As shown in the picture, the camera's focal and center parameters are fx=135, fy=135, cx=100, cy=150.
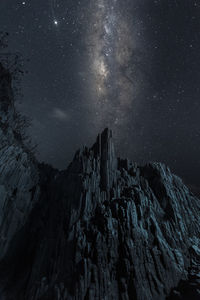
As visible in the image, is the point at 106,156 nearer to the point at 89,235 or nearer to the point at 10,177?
the point at 89,235

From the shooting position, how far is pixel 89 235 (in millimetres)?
21578

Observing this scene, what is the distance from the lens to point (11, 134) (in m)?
27.0

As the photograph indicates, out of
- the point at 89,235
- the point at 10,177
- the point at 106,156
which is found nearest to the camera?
the point at 89,235

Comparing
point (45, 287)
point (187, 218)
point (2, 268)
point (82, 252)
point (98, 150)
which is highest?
point (98, 150)

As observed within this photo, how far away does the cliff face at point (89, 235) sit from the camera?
59.3 ft

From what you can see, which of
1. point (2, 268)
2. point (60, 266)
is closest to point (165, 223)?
point (60, 266)

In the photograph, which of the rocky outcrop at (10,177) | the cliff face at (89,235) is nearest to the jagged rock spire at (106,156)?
the cliff face at (89,235)

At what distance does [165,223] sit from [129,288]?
15735mm

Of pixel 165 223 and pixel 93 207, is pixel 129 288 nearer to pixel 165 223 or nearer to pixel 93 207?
pixel 93 207

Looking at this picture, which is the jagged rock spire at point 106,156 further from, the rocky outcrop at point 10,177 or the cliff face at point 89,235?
the rocky outcrop at point 10,177

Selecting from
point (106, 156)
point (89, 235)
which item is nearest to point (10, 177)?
point (89, 235)

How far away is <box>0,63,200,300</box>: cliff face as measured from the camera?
59.3 feet

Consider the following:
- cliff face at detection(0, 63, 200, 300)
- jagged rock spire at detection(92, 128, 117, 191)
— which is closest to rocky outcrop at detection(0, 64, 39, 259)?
cliff face at detection(0, 63, 200, 300)

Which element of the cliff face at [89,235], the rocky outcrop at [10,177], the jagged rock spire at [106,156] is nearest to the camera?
the cliff face at [89,235]
